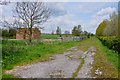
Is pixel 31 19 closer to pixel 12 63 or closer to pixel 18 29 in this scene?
pixel 18 29

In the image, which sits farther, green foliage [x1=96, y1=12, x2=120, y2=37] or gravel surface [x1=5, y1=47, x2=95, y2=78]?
green foliage [x1=96, y1=12, x2=120, y2=37]

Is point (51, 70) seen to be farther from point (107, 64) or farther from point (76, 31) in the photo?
point (76, 31)

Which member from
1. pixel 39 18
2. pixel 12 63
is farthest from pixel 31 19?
pixel 12 63

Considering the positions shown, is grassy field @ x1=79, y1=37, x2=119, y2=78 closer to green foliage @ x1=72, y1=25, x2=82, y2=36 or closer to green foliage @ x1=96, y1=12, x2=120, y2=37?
green foliage @ x1=96, y1=12, x2=120, y2=37

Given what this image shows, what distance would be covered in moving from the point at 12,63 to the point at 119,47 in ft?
29.3

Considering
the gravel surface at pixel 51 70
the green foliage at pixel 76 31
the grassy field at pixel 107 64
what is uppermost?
the green foliage at pixel 76 31

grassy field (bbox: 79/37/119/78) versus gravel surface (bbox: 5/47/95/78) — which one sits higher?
grassy field (bbox: 79/37/119/78)

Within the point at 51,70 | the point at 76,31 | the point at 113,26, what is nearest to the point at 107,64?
the point at 51,70

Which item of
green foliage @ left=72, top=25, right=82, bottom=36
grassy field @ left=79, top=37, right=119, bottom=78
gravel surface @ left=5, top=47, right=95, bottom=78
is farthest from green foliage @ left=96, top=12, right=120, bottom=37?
green foliage @ left=72, top=25, right=82, bottom=36

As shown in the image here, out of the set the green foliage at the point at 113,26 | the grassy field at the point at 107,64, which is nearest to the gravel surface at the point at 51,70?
the grassy field at the point at 107,64

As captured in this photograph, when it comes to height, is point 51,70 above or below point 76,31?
below

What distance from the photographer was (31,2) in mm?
29875

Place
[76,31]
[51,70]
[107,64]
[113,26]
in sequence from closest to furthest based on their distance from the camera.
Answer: [51,70] → [107,64] → [113,26] → [76,31]

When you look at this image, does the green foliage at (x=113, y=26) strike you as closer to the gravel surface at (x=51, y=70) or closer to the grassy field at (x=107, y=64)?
the grassy field at (x=107, y=64)
